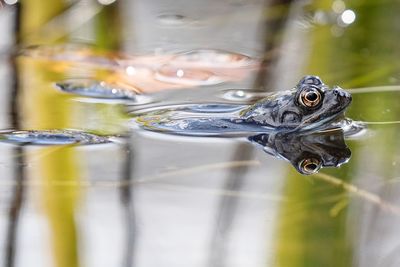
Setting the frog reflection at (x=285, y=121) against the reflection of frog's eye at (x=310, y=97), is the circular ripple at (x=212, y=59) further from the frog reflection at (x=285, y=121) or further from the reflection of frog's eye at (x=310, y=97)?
the reflection of frog's eye at (x=310, y=97)

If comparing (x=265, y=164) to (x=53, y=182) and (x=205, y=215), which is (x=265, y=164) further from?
(x=53, y=182)

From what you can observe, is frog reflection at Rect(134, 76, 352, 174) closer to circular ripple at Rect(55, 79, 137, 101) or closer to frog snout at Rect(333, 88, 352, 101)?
frog snout at Rect(333, 88, 352, 101)

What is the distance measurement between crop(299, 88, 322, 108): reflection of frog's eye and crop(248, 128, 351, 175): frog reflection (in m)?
0.06

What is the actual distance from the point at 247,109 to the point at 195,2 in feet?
3.35

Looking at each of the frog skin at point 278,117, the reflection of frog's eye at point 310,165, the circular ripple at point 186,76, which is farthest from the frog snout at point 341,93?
the circular ripple at point 186,76

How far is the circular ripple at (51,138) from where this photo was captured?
197 centimetres

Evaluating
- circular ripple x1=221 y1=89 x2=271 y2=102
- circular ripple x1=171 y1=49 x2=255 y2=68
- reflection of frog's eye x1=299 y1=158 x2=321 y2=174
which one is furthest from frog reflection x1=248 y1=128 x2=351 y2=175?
circular ripple x1=171 y1=49 x2=255 y2=68

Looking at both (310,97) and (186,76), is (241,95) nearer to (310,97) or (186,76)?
(186,76)

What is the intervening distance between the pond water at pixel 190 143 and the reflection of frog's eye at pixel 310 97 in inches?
2.8

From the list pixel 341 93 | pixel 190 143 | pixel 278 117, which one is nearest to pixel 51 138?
pixel 190 143

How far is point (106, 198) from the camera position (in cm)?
170

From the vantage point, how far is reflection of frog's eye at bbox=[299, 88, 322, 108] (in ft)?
6.55

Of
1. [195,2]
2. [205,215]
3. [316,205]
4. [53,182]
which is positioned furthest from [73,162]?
[195,2]

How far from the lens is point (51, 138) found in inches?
78.0
